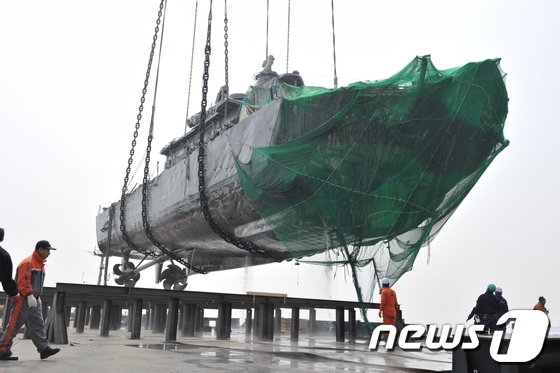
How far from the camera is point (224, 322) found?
13227 millimetres

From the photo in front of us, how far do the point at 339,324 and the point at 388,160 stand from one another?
237 inches

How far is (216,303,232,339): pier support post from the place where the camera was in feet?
42.2

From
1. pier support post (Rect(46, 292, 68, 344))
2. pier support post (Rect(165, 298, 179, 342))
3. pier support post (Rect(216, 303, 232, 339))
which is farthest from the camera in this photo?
pier support post (Rect(216, 303, 232, 339))

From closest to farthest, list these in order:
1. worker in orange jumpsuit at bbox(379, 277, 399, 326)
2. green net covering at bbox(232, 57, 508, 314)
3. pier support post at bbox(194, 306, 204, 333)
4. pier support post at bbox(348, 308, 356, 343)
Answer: worker in orange jumpsuit at bbox(379, 277, 399, 326) < green net covering at bbox(232, 57, 508, 314) < pier support post at bbox(348, 308, 356, 343) < pier support post at bbox(194, 306, 204, 333)

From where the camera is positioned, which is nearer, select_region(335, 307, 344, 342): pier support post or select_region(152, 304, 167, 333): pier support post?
select_region(335, 307, 344, 342): pier support post

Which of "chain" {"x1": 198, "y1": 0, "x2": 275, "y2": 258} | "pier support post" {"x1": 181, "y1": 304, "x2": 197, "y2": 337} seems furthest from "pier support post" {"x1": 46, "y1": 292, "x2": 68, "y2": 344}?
"chain" {"x1": 198, "y1": 0, "x2": 275, "y2": 258}

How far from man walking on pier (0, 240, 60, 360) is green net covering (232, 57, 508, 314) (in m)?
5.86

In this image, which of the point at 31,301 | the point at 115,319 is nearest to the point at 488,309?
the point at 31,301

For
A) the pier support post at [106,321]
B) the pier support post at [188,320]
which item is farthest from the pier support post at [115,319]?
the pier support post at [188,320]

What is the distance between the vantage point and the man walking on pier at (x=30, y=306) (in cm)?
599

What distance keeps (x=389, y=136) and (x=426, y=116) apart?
90 centimetres

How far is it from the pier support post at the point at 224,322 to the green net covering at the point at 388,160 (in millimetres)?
3796

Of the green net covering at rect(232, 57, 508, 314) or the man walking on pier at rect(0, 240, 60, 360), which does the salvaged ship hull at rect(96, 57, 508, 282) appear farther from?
the man walking on pier at rect(0, 240, 60, 360)

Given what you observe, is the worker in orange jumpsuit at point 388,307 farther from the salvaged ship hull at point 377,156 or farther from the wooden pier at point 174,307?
the wooden pier at point 174,307
